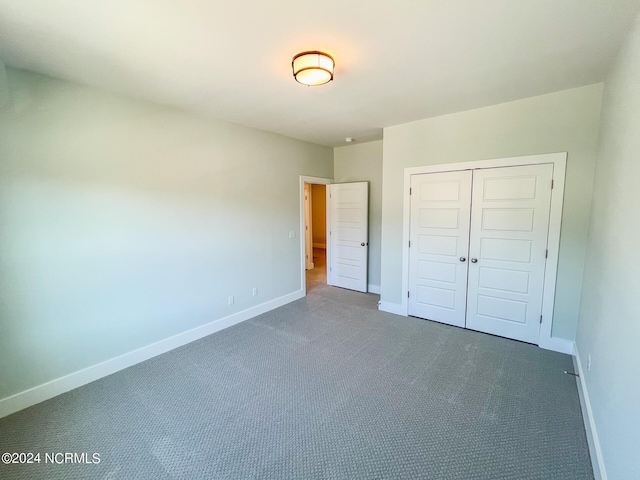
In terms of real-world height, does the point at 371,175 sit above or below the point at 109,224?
above

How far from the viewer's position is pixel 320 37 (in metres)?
1.80

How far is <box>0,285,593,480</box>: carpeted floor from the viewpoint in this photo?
169cm

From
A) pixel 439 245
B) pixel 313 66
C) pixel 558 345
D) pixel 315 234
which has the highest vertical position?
pixel 313 66

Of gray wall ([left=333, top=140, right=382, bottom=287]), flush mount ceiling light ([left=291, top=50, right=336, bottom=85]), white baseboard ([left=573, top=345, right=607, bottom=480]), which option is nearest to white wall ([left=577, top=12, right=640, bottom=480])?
white baseboard ([left=573, top=345, right=607, bottom=480])

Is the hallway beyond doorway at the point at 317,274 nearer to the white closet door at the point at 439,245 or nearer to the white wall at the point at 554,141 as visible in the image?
the white closet door at the point at 439,245

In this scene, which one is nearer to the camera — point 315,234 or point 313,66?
point 313,66

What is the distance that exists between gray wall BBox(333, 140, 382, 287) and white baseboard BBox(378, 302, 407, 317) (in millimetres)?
848

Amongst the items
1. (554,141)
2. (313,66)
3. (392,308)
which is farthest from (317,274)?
(313,66)

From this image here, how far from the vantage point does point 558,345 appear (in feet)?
9.62

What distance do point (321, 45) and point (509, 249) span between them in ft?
9.53

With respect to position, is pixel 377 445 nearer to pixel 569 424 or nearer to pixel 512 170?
pixel 569 424

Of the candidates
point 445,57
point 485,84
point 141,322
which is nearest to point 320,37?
point 445,57

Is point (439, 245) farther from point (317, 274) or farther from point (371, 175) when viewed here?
point (317, 274)

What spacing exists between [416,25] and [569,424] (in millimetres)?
2974
